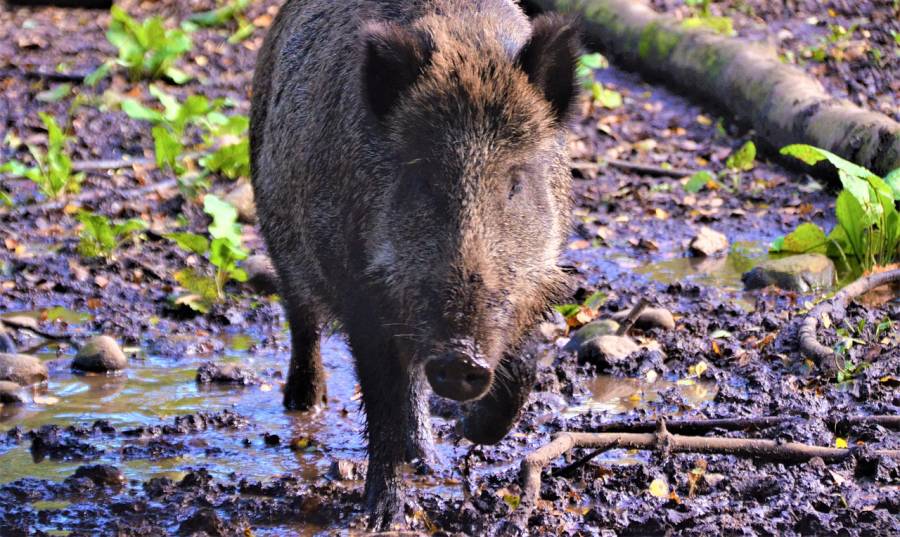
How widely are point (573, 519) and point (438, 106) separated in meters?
1.48

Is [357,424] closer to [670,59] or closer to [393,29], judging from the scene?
[393,29]

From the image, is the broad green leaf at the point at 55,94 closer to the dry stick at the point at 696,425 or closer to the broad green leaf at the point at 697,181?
the broad green leaf at the point at 697,181

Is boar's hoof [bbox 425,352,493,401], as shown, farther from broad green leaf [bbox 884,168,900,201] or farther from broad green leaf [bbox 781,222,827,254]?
broad green leaf [bbox 781,222,827,254]

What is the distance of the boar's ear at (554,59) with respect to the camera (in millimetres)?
4418

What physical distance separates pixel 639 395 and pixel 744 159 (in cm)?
409

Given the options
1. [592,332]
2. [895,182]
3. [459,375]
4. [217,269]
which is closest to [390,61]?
[459,375]

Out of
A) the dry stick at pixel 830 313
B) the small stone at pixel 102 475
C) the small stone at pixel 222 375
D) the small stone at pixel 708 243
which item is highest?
the small stone at pixel 102 475

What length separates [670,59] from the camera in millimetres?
11148

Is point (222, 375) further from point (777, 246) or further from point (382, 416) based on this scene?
point (777, 246)

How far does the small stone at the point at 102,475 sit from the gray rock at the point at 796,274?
3.79 meters

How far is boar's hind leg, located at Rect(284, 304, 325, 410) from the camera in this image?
595cm

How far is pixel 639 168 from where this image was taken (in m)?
9.49

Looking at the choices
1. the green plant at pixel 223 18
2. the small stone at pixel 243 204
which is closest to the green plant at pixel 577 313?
the small stone at pixel 243 204

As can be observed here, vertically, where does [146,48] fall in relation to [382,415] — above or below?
below
